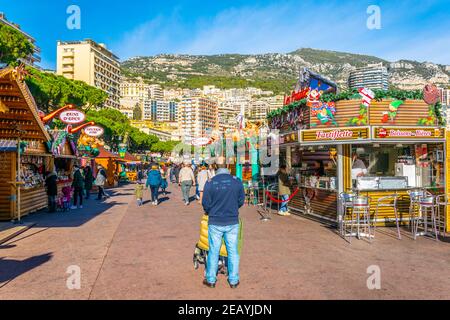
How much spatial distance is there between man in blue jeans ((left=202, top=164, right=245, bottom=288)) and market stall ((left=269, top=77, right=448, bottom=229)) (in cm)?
560

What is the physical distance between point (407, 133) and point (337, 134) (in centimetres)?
175

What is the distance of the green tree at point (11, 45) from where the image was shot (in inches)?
1172

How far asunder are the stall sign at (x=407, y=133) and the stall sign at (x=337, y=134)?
0.34 metres

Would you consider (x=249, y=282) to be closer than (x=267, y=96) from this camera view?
Yes

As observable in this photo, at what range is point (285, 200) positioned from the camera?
497 inches

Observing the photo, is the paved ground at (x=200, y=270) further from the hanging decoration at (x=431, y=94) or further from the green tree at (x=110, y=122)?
the green tree at (x=110, y=122)

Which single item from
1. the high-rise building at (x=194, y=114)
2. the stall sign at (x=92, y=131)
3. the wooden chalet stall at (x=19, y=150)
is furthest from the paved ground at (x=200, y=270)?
the high-rise building at (x=194, y=114)

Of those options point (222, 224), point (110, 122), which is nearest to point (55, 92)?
point (110, 122)

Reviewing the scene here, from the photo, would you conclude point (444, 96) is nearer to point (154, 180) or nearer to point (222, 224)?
point (222, 224)

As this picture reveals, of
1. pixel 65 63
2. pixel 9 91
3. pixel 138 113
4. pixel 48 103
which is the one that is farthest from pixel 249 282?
pixel 138 113

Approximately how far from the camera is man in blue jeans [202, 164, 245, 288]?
5.34 m

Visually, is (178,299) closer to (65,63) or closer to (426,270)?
(426,270)

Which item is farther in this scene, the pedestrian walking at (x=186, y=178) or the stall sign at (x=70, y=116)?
the pedestrian walking at (x=186, y=178)
